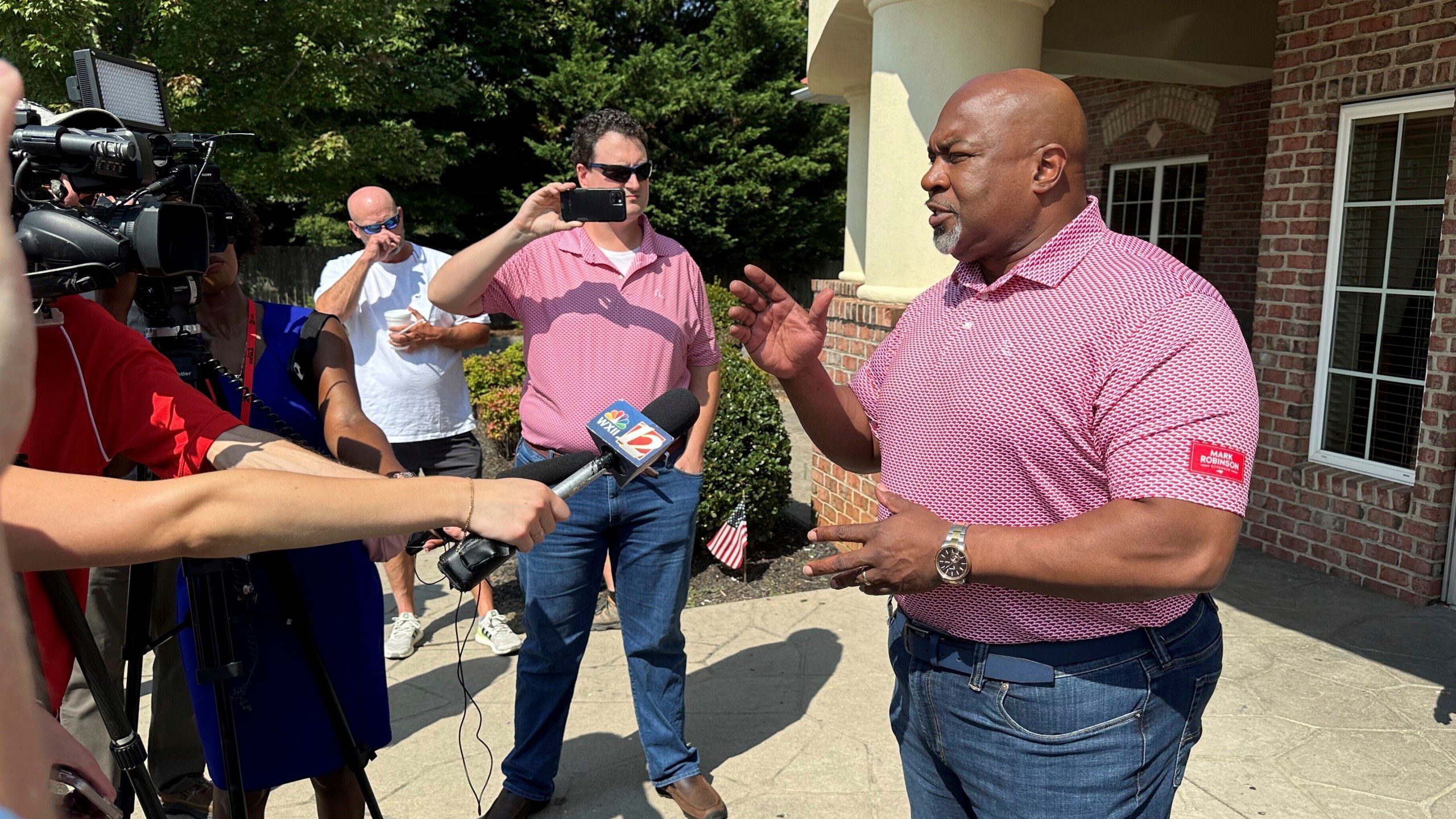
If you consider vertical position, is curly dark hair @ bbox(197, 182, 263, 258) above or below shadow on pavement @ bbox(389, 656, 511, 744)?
above

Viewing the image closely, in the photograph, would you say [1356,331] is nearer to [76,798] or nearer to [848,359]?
[848,359]

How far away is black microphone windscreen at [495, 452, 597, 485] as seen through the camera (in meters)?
1.91

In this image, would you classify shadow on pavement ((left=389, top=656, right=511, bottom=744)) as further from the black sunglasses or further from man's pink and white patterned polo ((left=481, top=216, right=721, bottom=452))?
the black sunglasses

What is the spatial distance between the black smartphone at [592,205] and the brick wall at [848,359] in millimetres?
2410

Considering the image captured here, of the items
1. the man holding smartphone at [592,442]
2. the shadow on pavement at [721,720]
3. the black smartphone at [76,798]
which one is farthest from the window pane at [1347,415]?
the black smartphone at [76,798]

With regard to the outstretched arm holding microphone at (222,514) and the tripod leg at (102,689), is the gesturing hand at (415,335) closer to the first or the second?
the tripod leg at (102,689)

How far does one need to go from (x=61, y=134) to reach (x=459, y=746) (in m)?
2.79

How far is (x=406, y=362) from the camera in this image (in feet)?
15.1

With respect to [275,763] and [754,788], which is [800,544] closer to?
[754,788]

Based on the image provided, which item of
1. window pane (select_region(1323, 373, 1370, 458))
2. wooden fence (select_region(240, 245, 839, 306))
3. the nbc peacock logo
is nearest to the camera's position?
the nbc peacock logo

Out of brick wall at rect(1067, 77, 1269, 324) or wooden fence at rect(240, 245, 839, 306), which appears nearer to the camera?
brick wall at rect(1067, 77, 1269, 324)

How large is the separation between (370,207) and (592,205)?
1956 mm

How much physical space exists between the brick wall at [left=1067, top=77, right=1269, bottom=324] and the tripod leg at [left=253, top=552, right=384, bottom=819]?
288 inches

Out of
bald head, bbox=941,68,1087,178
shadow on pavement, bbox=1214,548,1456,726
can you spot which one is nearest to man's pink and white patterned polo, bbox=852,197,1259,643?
bald head, bbox=941,68,1087,178
